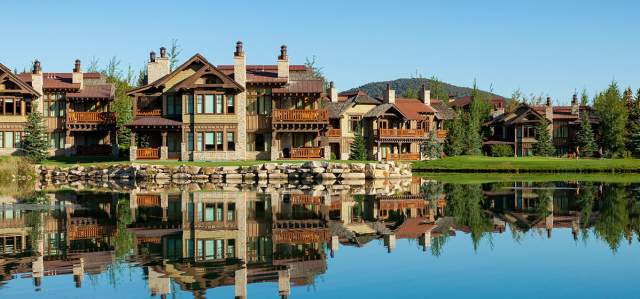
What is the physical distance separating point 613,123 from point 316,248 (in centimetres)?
7599

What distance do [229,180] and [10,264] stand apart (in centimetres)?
3511

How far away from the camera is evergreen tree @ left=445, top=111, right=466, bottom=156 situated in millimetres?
83500

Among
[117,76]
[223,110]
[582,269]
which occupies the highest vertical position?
[117,76]

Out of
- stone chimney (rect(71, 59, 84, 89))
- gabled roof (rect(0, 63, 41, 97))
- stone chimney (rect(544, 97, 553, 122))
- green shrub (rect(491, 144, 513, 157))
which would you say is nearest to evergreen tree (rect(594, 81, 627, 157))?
stone chimney (rect(544, 97, 553, 122))

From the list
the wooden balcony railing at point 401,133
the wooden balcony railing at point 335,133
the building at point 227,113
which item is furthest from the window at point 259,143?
the wooden balcony railing at point 401,133

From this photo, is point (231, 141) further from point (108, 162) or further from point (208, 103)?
point (108, 162)

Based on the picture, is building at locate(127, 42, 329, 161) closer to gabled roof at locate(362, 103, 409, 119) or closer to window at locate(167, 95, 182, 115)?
window at locate(167, 95, 182, 115)

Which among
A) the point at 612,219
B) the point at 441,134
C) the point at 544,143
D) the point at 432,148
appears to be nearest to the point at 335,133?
the point at 432,148

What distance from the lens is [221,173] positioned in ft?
170

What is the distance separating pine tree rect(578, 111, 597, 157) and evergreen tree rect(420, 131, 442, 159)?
1928 cm

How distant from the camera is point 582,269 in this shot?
1598 centimetres

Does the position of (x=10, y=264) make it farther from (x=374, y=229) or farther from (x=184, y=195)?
(x=184, y=195)

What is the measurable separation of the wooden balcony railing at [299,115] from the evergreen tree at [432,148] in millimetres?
22333

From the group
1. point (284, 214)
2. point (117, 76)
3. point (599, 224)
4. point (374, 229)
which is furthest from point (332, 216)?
point (117, 76)
